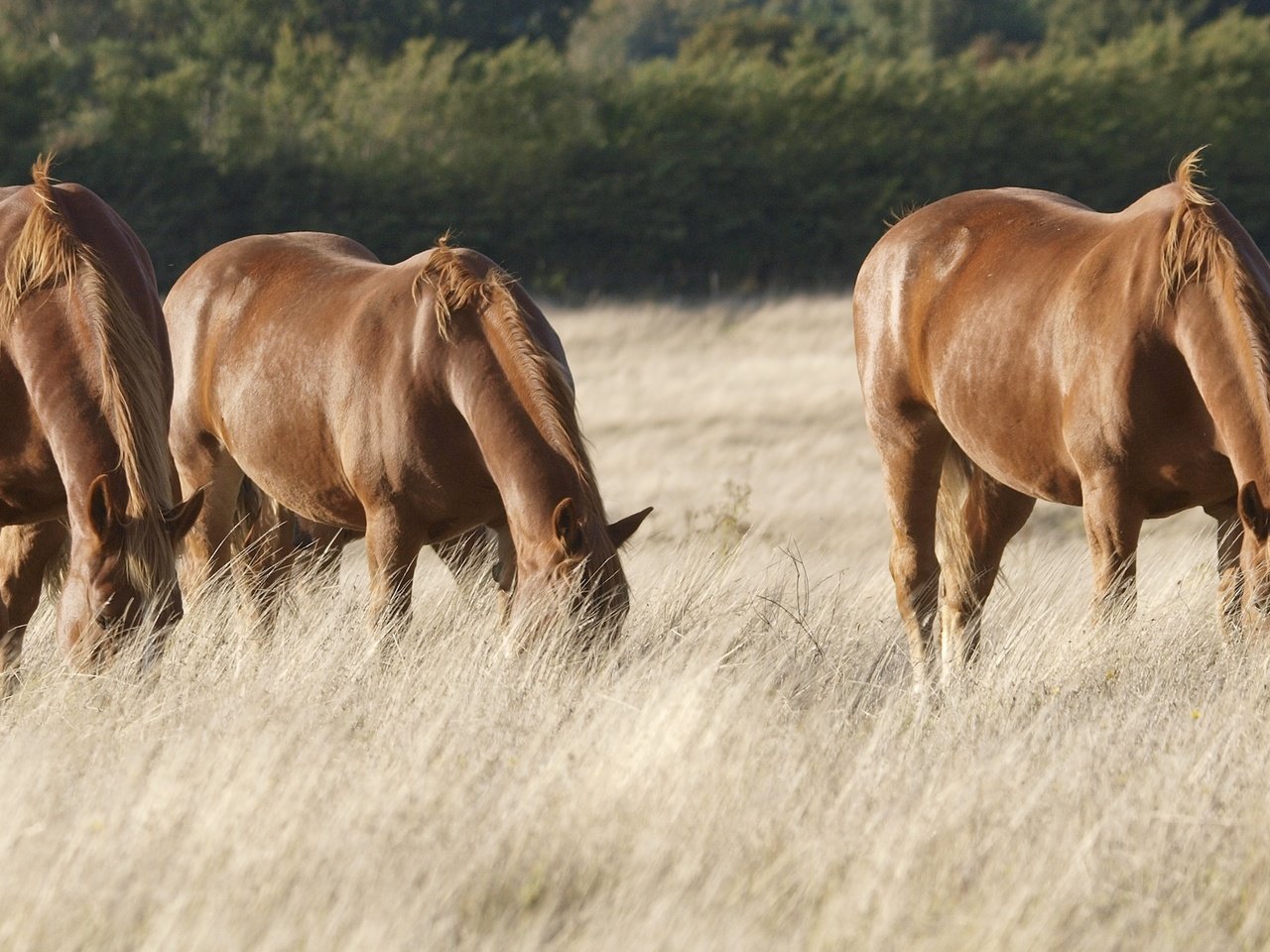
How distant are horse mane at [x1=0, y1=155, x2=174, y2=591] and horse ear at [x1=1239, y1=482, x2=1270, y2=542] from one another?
8.85 feet

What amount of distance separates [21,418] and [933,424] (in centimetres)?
320

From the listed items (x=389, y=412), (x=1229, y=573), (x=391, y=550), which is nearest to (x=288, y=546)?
(x=391, y=550)

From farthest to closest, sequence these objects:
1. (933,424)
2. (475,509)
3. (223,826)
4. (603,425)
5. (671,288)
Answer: (671,288) → (603,425) → (933,424) → (475,509) → (223,826)

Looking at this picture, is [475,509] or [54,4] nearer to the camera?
[475,509]

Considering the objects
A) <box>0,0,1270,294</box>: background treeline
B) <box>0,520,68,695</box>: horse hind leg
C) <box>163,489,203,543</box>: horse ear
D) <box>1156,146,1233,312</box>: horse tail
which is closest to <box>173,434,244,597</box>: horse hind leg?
<box>0,520,68,695</box>: horse hind leg

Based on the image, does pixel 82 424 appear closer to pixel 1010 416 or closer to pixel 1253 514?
pixel 1010 416

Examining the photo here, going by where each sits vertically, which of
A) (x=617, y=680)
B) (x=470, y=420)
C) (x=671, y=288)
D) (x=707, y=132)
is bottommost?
(x=671, y=288)

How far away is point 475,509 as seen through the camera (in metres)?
5.07

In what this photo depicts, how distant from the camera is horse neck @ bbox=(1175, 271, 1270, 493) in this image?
4.14 metres

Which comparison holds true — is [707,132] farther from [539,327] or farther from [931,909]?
[931,909]

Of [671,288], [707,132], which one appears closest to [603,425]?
[671,288]

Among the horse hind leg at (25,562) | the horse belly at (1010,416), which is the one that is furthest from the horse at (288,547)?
the horse belly at (1010,416)

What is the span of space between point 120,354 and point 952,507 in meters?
3.15

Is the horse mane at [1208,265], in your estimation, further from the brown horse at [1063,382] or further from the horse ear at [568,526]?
the horse ear at [568,526]
